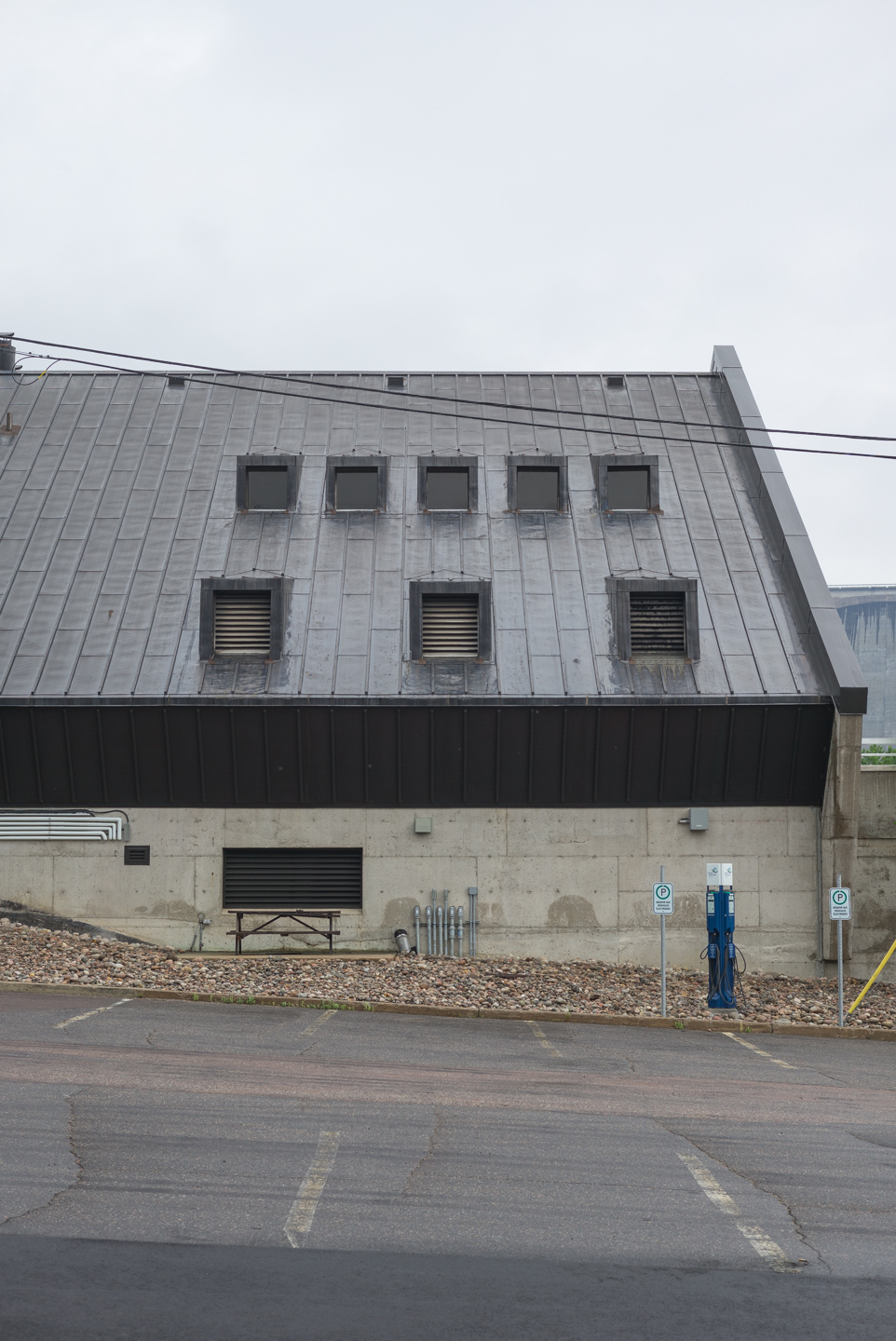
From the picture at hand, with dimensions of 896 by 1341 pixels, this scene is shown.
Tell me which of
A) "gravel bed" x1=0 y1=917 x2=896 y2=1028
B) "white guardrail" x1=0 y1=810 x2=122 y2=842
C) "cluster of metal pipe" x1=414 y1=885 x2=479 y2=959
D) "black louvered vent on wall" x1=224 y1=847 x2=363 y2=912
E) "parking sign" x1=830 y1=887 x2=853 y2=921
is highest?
"white guardrail" x1=0 y1=810 x2=122 y2=842

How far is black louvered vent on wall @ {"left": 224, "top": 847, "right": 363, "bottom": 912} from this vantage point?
21844mm

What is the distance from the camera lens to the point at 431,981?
61.3ft

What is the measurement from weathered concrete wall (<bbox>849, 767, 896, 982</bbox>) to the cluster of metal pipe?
7373 mm

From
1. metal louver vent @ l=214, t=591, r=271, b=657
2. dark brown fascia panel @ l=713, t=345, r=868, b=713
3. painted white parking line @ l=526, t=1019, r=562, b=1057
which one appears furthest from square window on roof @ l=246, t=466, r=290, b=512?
painted white parking line @ l=526, t=1019, r=562, b=1057

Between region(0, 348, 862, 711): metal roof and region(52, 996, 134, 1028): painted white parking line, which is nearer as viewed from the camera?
region(52, 996, 134, 1028): painted white parking line

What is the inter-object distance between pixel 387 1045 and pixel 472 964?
20.5ft

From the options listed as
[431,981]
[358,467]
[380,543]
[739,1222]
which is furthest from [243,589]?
[739,1222]

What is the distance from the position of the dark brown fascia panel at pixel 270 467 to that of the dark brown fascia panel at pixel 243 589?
3.08m

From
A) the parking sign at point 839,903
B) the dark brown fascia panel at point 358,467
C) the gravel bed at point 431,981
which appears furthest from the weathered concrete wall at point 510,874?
the dark brown fascia panel at point 358,467

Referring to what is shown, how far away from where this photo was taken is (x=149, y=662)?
22453 millimetres

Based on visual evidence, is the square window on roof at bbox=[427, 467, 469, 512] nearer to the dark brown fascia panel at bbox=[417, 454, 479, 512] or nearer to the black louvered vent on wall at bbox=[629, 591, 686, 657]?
the dark brown fascia panel at bbox=[417, 454, 479, 512]

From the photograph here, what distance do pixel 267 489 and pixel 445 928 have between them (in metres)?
11.3

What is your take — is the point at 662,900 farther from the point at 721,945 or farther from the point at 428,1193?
the point at 428,1193

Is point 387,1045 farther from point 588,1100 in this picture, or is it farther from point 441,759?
point 441,759
